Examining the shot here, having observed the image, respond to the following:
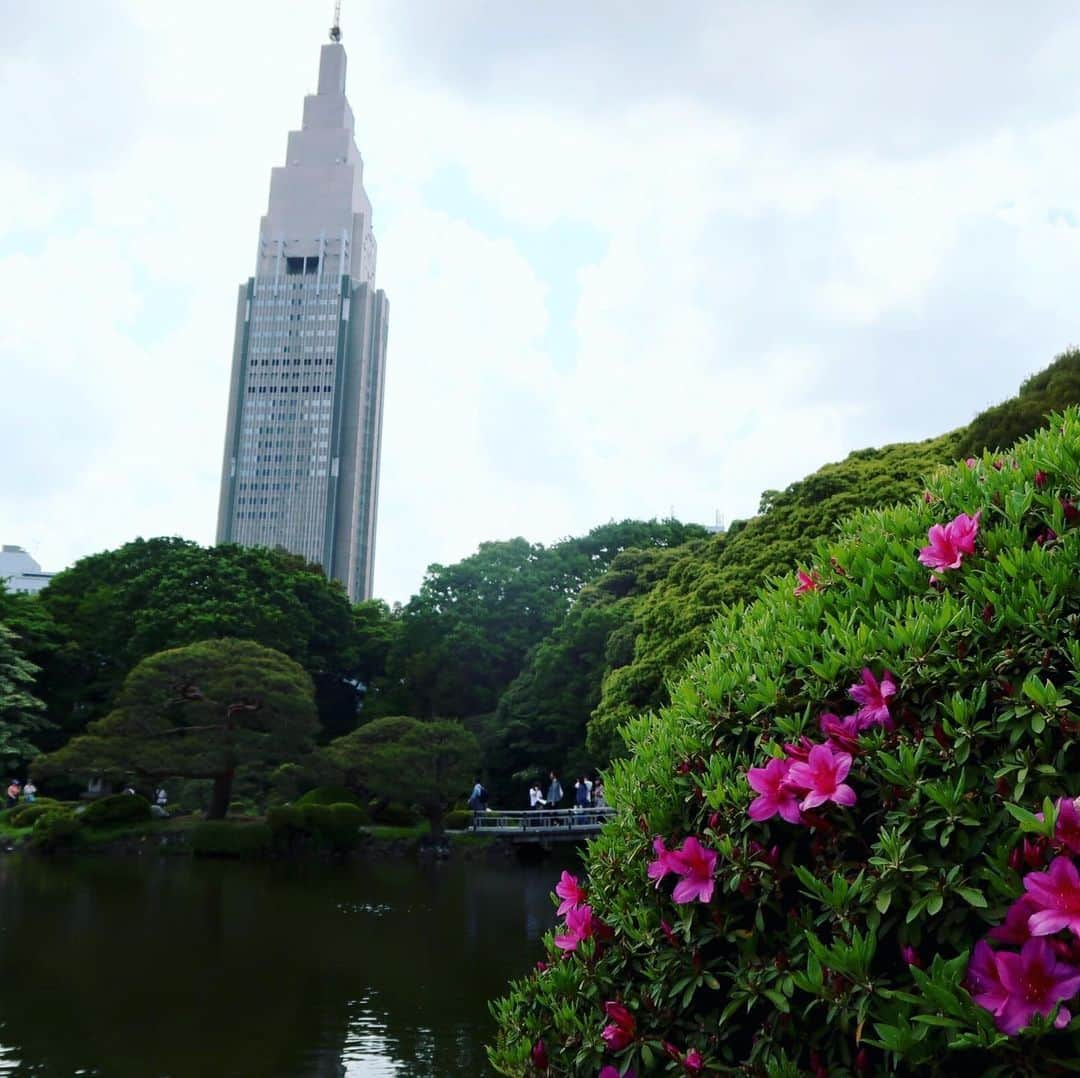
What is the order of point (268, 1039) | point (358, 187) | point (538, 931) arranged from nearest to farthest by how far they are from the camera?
point (268, 1039), point (538, 931), point (358, 187)

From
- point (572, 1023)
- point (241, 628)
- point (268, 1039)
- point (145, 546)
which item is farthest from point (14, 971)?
point (145, 546)

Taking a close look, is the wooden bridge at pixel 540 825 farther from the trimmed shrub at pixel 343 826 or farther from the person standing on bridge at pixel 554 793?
the trimmed shrub at pixel 343 826

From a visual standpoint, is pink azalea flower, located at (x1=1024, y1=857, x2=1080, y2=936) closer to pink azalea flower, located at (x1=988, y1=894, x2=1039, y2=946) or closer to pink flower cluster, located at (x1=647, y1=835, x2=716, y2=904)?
pink azalea flower, located at (x1=988, y1=894, x2=1039, y2=946)

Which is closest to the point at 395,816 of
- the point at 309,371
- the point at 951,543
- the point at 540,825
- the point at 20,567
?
the point at 540,825

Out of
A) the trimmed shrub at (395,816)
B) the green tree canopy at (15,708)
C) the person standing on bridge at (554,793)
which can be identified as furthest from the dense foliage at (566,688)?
the green tree canopy at (15,708)

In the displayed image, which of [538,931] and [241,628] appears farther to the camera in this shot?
[241,628]

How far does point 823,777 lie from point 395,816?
25858 millimetres

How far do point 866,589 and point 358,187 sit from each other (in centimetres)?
9223

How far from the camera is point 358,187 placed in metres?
88.4

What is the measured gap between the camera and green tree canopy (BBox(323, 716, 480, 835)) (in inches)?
947

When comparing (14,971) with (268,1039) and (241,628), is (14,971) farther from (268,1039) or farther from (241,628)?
(241,628)

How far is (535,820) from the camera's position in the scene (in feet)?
85.0

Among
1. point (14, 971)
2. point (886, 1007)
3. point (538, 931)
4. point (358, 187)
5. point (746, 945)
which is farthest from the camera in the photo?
point (358, 187)

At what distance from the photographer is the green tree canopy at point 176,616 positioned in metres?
31.0
